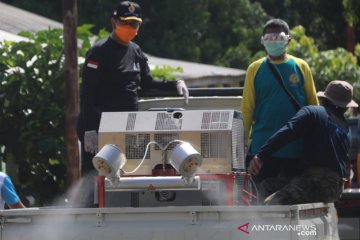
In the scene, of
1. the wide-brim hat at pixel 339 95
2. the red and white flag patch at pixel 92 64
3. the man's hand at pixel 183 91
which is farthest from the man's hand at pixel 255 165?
the red and white flag patch at pixel 92 64

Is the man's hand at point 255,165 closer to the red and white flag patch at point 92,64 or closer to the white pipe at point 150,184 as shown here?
the white pipe at point 150,184

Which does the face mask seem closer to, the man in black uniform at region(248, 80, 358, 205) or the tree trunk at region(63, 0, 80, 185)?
the man in black uniform at region(248, 80, 358, 205)

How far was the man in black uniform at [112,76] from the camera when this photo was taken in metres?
8.84

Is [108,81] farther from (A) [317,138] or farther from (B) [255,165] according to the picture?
(A) [317,138]

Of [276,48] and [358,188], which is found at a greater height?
[276,48]

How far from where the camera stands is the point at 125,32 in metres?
9.04

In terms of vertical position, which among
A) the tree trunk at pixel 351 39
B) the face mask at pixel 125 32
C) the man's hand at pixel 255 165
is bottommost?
the man's hand at pixel 255 165

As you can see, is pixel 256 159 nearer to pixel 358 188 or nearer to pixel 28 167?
pixel 358 188

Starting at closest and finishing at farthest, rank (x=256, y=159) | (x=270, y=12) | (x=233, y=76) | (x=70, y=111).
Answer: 1. (x=256, y=159)
2. (x=70, y=111)
3. (x=233, y=76)
4. (x=270, y=12)

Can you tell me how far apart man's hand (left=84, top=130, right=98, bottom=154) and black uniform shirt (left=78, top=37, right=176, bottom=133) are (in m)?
0.28

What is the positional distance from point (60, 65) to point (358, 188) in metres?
4.22

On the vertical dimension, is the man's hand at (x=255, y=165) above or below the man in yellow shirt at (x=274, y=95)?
below

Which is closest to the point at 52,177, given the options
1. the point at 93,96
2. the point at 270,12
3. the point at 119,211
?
the point at 93,96

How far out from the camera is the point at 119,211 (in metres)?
7.11
